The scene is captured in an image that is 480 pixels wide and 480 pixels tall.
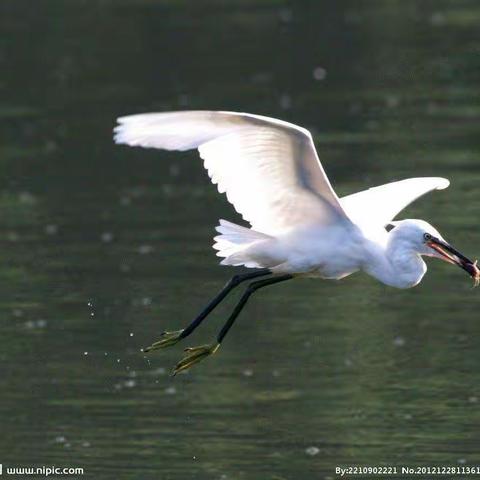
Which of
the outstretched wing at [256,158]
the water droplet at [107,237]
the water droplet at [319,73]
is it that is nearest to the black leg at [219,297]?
the outstretched wing at [256,158]

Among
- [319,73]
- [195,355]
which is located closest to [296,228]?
[195,355]

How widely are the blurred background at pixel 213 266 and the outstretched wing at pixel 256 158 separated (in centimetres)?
156

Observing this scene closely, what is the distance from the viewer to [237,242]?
923 cm

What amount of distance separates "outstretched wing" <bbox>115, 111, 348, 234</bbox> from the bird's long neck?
0.28 metres

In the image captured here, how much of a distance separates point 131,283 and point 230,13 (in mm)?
13416

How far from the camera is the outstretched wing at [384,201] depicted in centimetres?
977

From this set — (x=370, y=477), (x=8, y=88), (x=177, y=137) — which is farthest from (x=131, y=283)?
(x=8, y=88)

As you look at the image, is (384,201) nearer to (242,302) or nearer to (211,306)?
(242,302)

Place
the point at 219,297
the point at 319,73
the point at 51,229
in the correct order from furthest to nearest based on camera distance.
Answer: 1. the point at 319,73
2. the point at 51,229
3. the point at 219,297

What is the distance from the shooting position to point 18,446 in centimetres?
1055

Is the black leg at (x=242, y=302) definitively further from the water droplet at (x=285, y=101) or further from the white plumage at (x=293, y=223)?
the water droplet at (x=285, y=101)

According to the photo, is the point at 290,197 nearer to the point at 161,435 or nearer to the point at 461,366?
the point at 161,435

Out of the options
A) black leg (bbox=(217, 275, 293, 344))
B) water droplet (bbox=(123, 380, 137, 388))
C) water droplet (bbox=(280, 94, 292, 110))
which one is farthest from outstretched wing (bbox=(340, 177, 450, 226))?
water droplet (bbox=(280, 94, 292, 110))

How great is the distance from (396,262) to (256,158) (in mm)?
1000
